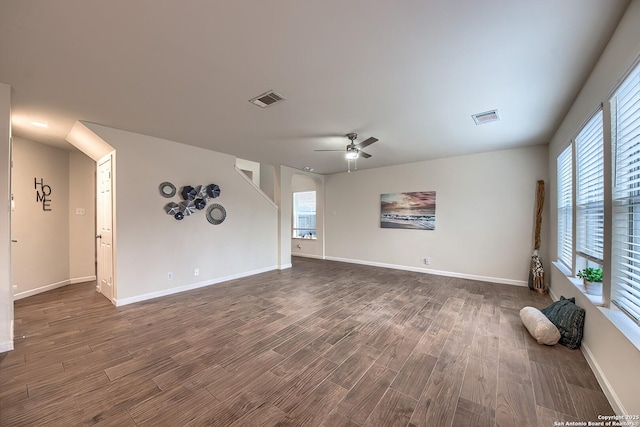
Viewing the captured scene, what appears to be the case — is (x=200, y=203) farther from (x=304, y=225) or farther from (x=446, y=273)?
(x=446, y=273)

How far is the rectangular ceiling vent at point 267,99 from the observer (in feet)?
8.64

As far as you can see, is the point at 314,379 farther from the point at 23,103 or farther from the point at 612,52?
the point at 23,103

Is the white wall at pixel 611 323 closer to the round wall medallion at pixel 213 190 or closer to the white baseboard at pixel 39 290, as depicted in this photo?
the round wall medallion at pixel 213 190

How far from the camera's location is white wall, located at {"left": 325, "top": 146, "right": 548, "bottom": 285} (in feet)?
15.5

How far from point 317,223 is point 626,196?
6552 millimetres

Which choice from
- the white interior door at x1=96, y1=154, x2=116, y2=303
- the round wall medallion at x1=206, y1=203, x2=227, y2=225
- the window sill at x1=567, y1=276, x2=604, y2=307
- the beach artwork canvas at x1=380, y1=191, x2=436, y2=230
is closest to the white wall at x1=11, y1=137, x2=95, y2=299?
the white interior door at x1=96, y1=154, x2=116, y2=303

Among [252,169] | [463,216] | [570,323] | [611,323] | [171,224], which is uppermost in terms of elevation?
[252,169]

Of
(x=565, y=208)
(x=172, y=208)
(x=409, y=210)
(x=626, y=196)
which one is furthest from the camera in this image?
(x=409, y=210)

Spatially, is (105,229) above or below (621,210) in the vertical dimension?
below

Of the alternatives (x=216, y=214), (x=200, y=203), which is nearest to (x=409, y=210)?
(x=216, y=214)

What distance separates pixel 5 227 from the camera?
248cm

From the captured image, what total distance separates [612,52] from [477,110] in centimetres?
123

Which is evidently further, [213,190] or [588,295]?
[213,190]

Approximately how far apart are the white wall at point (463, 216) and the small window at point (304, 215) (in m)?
1.59
